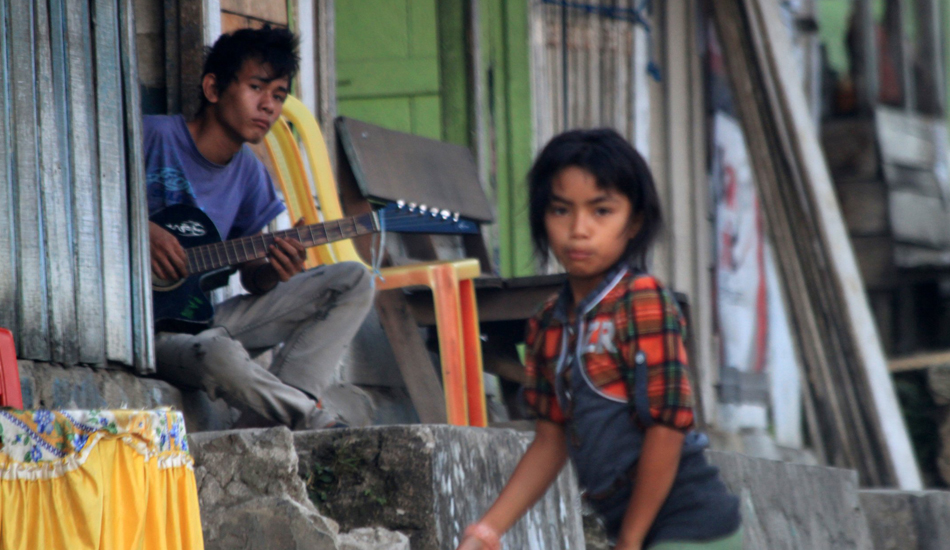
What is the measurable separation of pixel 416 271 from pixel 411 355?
0.41m

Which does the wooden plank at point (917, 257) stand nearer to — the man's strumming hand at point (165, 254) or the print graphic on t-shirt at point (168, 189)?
the print graphic on t-shirt at point (168, 189)

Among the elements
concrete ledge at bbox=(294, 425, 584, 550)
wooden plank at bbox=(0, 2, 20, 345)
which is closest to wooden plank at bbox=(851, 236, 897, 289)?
concrete ledge at bbox=(294, 425, 584, 550)

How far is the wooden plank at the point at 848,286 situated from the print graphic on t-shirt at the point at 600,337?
5.12 meters

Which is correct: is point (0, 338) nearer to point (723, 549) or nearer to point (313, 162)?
point (723, 549)

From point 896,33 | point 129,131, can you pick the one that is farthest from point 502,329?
point 896,33

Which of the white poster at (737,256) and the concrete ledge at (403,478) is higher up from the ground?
the white poster at (737,256)

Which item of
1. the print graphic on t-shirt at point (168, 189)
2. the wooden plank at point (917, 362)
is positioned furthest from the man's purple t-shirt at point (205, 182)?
the wooden plank at point (917, 362)

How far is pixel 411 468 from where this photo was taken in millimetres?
2840

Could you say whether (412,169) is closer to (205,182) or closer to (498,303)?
(498,303)

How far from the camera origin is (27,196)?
2.86 meters

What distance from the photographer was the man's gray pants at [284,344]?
137 inches

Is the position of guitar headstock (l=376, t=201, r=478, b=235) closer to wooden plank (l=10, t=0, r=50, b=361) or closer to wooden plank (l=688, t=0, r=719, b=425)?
wooden plank (l=10, t=0, r=50, b=361)

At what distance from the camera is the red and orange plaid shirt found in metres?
2.04

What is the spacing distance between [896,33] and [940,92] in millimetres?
613
